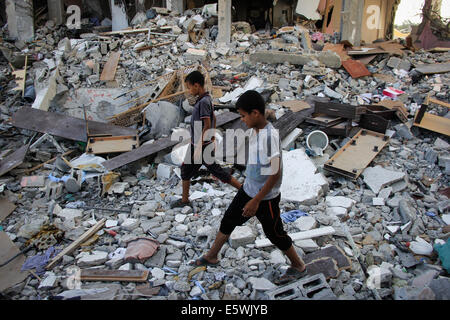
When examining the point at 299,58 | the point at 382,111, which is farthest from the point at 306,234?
the point at 299,58

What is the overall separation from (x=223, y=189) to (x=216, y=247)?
1.72 meters

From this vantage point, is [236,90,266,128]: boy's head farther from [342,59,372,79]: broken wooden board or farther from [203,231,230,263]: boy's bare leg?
[342,59,372,79]: broken wooden board

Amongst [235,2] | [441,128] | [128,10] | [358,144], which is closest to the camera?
[358,144]

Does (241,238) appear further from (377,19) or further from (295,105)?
(377,19)

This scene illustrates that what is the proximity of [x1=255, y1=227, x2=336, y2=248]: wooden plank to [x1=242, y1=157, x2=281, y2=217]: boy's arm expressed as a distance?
96 centimetres

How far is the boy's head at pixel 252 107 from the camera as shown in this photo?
221cm

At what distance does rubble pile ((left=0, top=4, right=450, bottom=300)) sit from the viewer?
2.89 meters

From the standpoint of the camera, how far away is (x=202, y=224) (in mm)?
3682

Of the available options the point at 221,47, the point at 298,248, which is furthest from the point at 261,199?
the point at 221,47

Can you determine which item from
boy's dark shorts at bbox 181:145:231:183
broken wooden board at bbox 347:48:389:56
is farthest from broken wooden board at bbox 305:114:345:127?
broken wooden board at bbox 347:48:389:56

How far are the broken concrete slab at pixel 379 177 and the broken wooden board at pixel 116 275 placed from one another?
318 cm

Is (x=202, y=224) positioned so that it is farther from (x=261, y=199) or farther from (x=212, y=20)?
(x=212, y=20)

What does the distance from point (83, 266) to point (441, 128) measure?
5.77 meters

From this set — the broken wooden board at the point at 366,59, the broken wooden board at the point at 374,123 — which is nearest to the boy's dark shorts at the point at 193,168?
the broken wooden board at the point at 374,123
